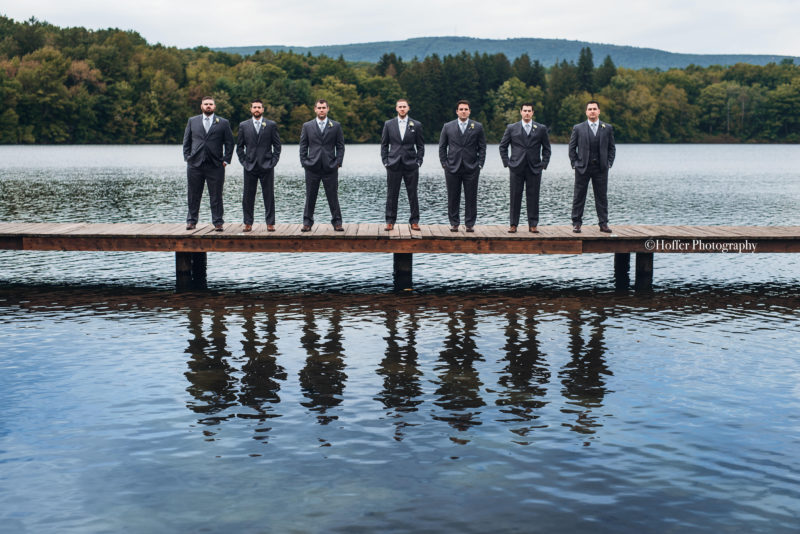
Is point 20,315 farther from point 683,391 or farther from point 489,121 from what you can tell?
point 489,121

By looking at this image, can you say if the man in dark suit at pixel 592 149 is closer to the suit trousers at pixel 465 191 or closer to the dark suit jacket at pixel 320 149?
the suit trousers at pixel 465 191

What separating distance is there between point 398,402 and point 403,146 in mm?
6896

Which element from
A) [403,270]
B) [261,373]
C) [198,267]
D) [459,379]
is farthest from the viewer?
[198,267]

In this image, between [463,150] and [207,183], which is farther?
[207,183]

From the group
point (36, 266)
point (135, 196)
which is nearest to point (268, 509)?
point (36, 266)

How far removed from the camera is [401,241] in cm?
1550

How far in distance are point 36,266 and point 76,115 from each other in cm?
10215

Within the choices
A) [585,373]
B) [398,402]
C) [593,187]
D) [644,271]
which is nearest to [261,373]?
[398,402]

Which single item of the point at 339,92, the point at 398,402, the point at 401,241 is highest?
the point at 339,92

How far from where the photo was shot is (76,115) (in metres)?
114

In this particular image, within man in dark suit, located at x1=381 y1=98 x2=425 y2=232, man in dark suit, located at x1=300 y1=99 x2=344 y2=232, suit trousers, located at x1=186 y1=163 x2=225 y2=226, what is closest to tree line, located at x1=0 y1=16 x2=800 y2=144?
suit trousers, located at x1=186 y1=163 x2=225 y2=226

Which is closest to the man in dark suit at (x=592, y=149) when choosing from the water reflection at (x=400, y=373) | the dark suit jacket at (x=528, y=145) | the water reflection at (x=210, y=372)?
the dark suit jacket at (x=528, y=145)

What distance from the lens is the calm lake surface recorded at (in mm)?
6602

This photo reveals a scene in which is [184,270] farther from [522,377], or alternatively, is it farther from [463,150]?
[522,377]
